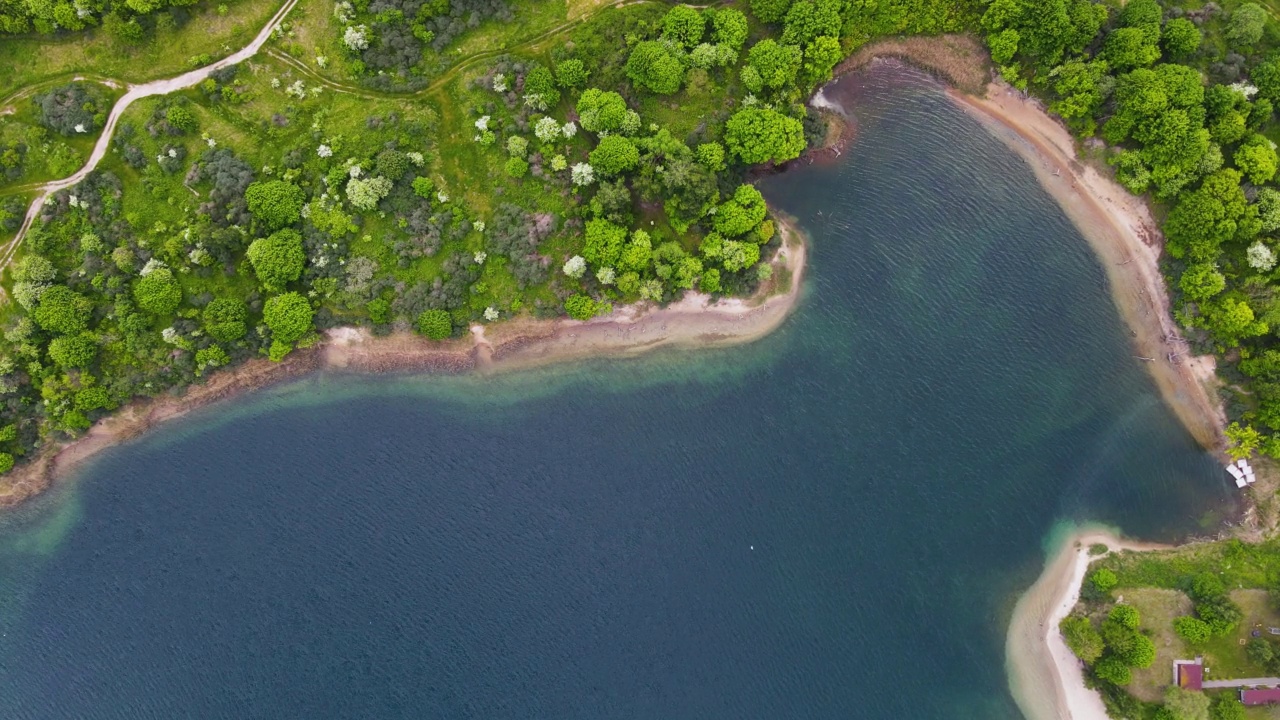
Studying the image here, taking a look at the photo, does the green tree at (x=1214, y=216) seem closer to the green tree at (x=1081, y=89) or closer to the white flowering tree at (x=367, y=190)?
the green tree at (x=1081, y=89)

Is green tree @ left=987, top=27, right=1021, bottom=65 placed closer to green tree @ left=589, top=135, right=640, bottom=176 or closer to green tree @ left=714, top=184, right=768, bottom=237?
green tree @ left=714, top=184, right=768, bottom=237

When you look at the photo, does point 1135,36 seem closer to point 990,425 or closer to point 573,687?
point 990,425

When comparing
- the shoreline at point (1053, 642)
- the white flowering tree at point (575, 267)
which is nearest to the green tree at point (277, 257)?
the white flowering tree at point (575, 267)

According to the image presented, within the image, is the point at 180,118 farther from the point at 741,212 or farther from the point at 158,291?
the point at 741,212

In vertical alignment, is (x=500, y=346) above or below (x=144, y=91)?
below

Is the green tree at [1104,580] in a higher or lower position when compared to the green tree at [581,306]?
lower

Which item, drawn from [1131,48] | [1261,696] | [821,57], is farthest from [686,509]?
[1131,48]
